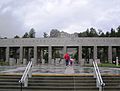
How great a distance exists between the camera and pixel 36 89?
1280 cm

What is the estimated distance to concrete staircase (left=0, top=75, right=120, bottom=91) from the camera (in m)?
12.7

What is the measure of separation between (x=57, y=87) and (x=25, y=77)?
1705 millimetres

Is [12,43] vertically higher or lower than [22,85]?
higher

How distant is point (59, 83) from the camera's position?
13.2 m

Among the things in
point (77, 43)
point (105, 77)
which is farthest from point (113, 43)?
point (105, 77)

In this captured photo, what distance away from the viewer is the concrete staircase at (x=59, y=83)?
41.8 ft

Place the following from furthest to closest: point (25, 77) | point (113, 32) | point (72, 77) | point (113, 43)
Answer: point (113, 32)
point (113, 43)
point (72, 77)
point (25, 77)

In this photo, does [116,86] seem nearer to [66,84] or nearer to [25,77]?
[66,84]

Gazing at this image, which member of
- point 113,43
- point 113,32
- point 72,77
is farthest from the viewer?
point 113,32

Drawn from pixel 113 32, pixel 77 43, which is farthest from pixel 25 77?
pixel 113 32

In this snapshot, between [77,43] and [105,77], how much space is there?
39.4m

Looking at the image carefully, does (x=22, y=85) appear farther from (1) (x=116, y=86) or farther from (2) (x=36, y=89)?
(1) (x=116, y=86)

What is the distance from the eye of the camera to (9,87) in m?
12.8

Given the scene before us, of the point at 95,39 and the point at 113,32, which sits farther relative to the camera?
the point at 113,32
